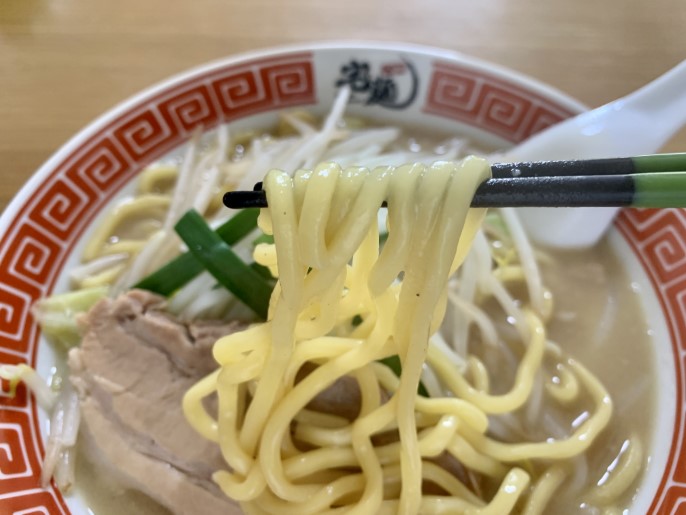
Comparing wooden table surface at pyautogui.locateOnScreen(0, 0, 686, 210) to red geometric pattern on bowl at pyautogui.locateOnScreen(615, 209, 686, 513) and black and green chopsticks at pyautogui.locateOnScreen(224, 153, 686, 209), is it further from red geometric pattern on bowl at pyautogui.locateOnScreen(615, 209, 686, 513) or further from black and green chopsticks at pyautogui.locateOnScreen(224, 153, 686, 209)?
black and green chopsticks at pyautogui.locateOnScreen(224, 153, 686, 209)

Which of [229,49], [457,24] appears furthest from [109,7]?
[457,24]

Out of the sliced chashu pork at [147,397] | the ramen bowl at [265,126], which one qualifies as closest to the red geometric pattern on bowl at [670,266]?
the ramen bowl at [265,126]

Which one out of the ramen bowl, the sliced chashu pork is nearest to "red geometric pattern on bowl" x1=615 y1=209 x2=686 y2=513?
the ramen bowl

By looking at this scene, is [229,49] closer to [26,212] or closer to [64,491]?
[26,212]

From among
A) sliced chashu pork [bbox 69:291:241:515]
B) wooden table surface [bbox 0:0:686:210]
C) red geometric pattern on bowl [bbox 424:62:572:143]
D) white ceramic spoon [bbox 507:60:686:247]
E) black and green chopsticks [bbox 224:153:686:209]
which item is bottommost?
sliced chashu pork [bbox 69:291:241:515]

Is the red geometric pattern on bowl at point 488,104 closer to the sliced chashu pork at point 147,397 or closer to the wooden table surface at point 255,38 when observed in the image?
the wooden table surface at point 255,38

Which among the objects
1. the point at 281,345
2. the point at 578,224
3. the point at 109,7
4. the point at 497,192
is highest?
the point at 109,7

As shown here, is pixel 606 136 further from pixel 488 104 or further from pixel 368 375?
pixel 368 375
